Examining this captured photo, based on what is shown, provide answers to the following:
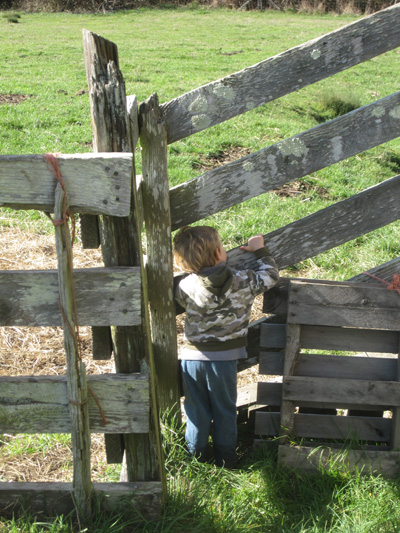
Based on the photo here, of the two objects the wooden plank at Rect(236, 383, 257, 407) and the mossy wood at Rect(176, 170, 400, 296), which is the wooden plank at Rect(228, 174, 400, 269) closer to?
the mossy wood at Rect(176, 170, 400, 296)

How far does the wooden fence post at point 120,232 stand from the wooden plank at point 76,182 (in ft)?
0.54

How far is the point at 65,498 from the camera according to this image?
2781 mm

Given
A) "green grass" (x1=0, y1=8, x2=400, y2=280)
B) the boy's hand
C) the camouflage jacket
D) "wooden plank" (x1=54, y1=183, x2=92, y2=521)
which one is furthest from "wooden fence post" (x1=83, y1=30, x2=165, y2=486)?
"green grass" (x1=0, y1=8, x2=400, y2=280)

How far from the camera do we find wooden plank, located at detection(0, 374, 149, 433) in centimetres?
261

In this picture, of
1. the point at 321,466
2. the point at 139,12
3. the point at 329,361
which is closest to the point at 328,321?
the point at 329,361

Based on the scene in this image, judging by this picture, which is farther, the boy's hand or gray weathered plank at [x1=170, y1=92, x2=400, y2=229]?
the boy's hand

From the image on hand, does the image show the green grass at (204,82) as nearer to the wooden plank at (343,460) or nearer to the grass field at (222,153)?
the grass field at (222,153)

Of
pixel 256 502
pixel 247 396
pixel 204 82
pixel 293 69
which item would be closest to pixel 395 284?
pixel 247 396

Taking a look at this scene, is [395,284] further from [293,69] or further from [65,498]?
[65,498]

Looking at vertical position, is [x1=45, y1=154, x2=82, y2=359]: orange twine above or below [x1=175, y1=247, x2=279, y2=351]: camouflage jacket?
above

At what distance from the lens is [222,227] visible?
591 centimetres

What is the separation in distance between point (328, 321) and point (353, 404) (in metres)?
0.55

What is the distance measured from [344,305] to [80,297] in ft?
4.81

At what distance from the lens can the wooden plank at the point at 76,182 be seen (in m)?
2.33
